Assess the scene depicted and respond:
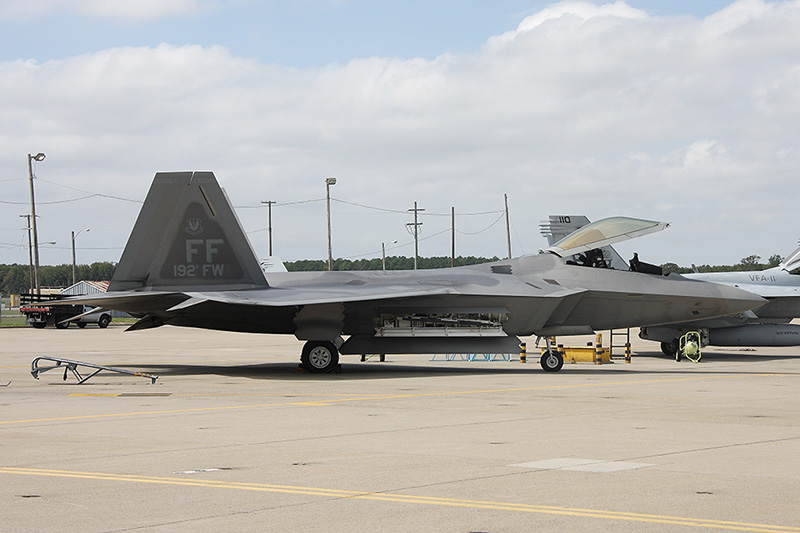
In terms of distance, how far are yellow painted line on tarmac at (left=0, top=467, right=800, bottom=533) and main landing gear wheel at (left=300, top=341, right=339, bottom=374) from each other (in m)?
11.9

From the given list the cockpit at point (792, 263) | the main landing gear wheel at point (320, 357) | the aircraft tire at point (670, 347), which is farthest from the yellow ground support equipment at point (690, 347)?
the main landing gear wheel at point (320, 357)

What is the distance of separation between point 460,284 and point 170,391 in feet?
24.0

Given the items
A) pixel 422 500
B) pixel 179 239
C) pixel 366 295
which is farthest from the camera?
pixel 179 239

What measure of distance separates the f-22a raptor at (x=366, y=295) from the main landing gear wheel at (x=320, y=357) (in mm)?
23

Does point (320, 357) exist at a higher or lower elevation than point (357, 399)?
higher

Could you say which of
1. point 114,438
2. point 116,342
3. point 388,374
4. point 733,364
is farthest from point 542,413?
point 116,342

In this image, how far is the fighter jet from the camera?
85.1ft

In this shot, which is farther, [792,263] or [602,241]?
[792,263]

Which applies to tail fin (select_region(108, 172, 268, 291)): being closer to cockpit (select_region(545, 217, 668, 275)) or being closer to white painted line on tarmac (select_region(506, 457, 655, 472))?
cockpit (select_region(545, 217, 668, 275))

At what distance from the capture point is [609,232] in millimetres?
20188

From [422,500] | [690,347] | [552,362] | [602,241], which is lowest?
A: [690,347]

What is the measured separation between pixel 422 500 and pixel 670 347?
22.6m

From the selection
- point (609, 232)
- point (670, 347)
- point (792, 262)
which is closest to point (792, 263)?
point (792, 262)

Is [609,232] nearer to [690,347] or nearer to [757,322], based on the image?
Answer: [690,347]
